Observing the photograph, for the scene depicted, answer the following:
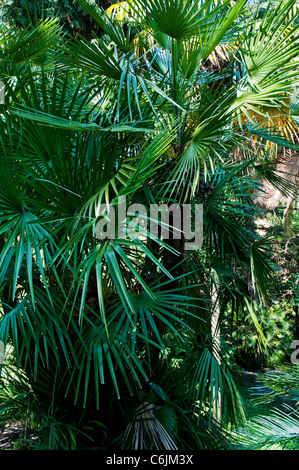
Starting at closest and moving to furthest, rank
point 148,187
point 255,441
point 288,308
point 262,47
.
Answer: point 255,441, point 262,47, point 148,187, point 288,308

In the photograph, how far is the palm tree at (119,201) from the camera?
7.24 feet

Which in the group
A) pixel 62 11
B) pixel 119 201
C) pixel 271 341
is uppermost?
pixel 62 11

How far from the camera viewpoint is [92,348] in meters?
2.53

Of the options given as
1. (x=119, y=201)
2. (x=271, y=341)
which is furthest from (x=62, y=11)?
(x=271, y=341)

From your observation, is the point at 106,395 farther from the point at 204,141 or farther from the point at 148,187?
the point at 204,141

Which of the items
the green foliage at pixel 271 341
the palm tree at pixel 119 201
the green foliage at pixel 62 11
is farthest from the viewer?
the green foliage at pixel 271 341

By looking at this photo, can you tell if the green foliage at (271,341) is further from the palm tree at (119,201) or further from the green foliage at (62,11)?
the green foliage at (62,11)

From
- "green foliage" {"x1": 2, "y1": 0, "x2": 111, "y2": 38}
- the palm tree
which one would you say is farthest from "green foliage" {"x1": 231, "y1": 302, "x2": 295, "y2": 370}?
"green foliage" {"x1": 2, "y1": 0, "x2": 111, "y2": 38}

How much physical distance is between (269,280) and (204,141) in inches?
48.7

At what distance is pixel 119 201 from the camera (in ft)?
6.72

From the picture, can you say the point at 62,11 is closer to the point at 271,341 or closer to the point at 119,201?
the point at 119,201

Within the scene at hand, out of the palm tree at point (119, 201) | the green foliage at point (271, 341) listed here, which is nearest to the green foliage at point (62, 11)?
the palm tree at point (119, 201)

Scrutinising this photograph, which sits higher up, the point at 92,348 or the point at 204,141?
the point at 204,141
